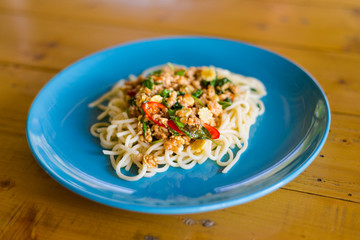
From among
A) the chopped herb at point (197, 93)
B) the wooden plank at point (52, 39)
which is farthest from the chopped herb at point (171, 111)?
the wooden plank at point (52, 39)

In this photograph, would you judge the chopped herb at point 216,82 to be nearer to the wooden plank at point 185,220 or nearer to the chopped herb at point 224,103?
the chopped herb at point 224,103

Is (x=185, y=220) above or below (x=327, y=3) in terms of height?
below

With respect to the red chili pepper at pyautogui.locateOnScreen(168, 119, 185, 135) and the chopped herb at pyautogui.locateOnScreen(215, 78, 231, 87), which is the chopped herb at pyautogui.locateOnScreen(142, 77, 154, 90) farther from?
the chopped herb at pyautogui.locateOnScreen(215, 78, 231, 87)

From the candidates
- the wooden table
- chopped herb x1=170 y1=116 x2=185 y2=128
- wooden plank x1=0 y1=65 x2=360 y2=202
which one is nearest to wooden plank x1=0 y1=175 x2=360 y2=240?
the wooden table

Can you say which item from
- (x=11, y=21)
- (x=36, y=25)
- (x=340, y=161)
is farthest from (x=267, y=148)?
(x=11, y=21)

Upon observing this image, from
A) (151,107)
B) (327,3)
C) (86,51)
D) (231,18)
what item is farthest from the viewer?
(327,3)

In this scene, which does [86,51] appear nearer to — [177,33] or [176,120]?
[177,33]

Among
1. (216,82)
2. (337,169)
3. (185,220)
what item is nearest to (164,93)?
(216,82)

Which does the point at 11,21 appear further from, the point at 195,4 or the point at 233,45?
the point at 233,45
